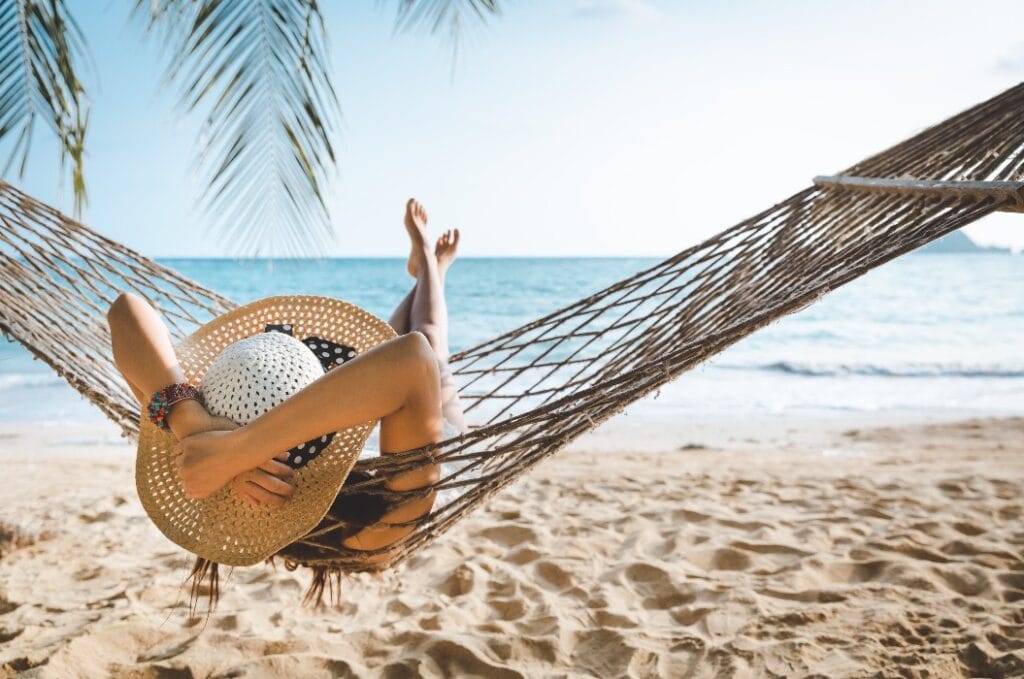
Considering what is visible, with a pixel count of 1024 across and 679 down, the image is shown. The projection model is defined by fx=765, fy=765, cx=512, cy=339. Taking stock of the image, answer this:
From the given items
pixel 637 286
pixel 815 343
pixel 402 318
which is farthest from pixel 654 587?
pixel 815 343

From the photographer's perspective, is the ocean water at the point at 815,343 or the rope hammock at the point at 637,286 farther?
the ocean water at the point at 815,343

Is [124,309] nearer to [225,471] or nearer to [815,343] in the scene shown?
[225,471]

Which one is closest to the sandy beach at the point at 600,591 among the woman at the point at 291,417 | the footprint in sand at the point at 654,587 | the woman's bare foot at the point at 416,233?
the footprint in sand at the point at 654,587

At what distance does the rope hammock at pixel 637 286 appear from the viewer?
113 cm

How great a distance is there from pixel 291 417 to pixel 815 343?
322 inches

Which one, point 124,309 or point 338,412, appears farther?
point 124,309

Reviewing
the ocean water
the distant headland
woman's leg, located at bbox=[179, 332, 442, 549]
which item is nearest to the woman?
woman's leg, located at bbox=[179, 332, 442, 549]

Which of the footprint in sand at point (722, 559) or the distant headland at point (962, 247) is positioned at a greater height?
the distant headland at point (962, 247)

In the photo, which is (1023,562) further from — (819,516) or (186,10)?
(186,10)

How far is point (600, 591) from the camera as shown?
5.47 feet

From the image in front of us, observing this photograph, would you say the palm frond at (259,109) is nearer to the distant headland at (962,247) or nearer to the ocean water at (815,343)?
the ocean water at (815,343)

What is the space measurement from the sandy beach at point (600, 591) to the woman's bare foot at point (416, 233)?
74 centimetres

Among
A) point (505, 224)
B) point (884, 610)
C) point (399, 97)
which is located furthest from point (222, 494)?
point (505, 224)

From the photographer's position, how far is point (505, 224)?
13789 mm
